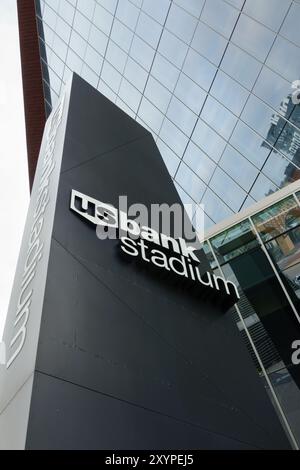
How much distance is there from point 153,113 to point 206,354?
19.1 m

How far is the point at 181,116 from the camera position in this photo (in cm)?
2338

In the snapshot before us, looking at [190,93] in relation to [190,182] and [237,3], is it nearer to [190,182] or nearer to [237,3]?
[190,182]

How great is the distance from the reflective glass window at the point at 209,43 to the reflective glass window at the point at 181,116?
2.61 metres

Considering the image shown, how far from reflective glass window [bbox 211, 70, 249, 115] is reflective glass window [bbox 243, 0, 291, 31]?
273 cm

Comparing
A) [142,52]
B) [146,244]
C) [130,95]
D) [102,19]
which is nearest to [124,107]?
[130,95]

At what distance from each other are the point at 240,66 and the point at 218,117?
239cm

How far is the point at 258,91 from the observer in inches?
777

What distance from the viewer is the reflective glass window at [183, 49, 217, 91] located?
21.9 meters

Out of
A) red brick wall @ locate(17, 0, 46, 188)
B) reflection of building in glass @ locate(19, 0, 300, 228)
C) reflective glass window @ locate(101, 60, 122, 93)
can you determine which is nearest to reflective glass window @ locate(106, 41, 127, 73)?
reflection of building in glass @ locate(19, 0, 300, 228)

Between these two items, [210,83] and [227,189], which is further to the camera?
[210,83]

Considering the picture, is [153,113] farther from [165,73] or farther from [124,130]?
[124,130]

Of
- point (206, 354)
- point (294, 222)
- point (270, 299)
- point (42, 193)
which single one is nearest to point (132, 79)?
point (294, 222)

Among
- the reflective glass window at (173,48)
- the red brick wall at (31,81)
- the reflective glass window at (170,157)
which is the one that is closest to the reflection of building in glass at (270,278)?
the reflective glass window at (170,157)

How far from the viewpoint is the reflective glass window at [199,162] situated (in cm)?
2186
